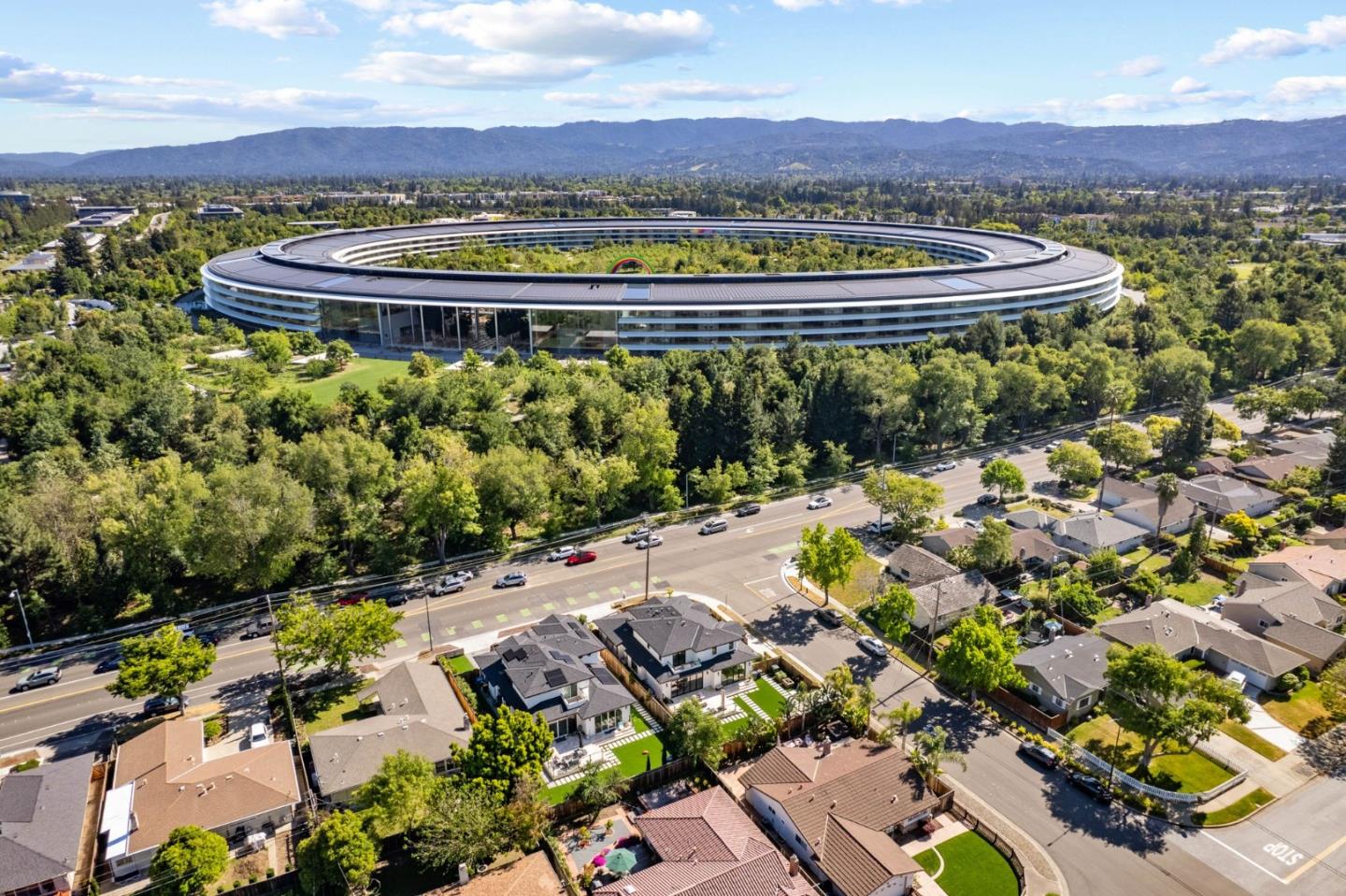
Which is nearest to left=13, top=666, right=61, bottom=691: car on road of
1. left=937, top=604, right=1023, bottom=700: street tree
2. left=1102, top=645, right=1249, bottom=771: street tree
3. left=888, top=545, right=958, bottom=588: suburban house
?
left=937, top=604, right=1023, bottom=700: street tree

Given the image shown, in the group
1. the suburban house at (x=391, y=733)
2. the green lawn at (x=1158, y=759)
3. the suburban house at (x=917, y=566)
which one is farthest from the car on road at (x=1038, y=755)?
the suburban house at (x=391, y=733)

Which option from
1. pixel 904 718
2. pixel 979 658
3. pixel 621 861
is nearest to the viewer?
pixel 621 861

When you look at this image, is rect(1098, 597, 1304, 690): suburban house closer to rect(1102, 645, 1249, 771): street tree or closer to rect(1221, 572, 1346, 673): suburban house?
rect(1221, 572, 1346, 673): suburban house

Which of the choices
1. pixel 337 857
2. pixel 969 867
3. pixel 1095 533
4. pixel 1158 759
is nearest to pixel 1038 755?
pixel 1158 759

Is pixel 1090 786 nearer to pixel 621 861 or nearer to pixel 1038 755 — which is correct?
pixel 1038 755

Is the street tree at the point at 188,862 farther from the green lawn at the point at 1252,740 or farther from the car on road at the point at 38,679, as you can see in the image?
the green lawn at the point at 1252,740

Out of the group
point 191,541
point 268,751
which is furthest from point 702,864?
point 191,541

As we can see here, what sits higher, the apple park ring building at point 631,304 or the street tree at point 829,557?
the apple park ring building at point 631,304
